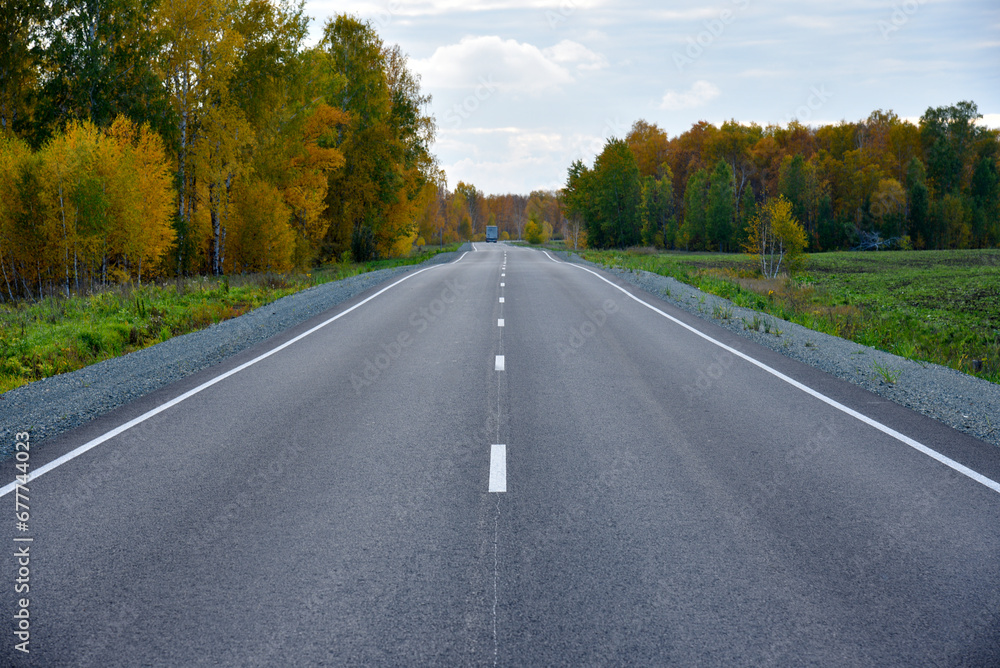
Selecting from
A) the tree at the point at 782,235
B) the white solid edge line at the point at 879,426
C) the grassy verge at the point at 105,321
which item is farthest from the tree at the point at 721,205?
the white solid edge line at the point at 879,426

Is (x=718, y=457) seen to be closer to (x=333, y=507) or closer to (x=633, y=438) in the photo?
(x=633, y=438)

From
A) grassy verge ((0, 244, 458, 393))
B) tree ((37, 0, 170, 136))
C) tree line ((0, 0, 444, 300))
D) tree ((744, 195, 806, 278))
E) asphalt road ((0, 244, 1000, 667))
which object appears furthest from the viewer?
tree ((744, 195, 806, 278))

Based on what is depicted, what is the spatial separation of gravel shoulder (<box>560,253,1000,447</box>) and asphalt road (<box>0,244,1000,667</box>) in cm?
45

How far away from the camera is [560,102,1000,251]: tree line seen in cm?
8406

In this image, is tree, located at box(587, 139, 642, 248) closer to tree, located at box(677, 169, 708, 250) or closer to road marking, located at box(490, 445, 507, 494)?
tree, located at box(677, 169, 708, 250)

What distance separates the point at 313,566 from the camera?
4.23m

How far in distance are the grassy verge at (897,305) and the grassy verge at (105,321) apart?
1485 cm

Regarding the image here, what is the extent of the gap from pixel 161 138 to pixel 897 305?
3089 centimetres

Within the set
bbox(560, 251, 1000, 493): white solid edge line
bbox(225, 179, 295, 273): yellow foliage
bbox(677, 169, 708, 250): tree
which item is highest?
bbox(677, 169, 708, 250): tree

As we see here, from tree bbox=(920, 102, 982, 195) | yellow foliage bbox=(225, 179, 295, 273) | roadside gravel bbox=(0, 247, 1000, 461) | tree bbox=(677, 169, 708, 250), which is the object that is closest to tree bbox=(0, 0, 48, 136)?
yellow foliage bbox=(225, 179, 295, 273)

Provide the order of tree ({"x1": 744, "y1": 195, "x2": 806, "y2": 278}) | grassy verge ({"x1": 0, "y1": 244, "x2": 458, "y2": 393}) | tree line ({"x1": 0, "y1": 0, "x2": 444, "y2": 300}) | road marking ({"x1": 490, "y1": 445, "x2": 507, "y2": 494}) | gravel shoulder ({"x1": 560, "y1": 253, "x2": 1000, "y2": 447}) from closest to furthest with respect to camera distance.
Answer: road marking ({"x1": 490, "y1": 445, "x2": 507, "y2": 494}) < gravel shoulder ({"x1": 560, "y1": 253, "x2": 1000, "y2": 447}) < grassy verge ({"x1": 0, "y1": 244, "x2": 458, "y2": 393}) < tree line ({"x1": 0, "y1": 0, "x2": 444, "y2": 300}) < tree ({"x1": 744, "y1": 195, "x2": 806, "y2": 278})

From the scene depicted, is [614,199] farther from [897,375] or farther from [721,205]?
[897,375]

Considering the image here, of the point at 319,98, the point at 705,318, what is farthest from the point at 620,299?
the point at 319,98

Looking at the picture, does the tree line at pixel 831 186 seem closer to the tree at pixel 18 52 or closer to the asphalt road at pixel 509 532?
the tree at pixel 18 52
